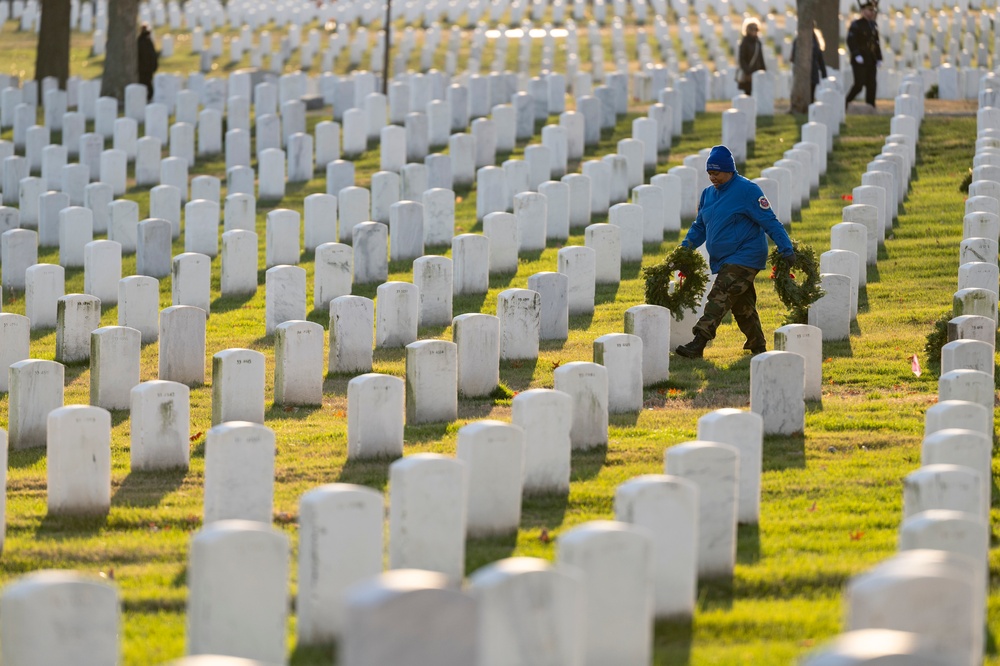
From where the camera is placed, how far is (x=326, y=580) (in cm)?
545

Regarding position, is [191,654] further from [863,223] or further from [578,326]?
[863,223]

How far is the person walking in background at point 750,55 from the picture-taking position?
70.7ft

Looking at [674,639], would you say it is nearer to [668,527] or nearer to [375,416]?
[668,527]

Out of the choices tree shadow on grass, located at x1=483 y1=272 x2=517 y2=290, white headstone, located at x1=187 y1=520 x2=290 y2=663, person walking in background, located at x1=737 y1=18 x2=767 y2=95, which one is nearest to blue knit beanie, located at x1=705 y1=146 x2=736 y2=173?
tree shadow on grass, located at x1=483 y1=272 x2=517 y2=290

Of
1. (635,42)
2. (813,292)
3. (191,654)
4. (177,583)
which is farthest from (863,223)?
(635,42)

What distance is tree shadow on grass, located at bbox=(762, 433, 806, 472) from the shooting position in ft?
26.6

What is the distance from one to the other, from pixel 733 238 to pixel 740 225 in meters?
0.11

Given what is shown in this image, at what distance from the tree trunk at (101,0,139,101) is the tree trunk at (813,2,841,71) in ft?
38.8

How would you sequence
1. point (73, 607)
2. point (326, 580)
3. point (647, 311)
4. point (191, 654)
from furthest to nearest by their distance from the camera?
1. point (647, 311)
2. point (326, 580)
3. point (191, 654)
4. point (73, 607)

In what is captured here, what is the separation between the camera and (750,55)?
21.8m

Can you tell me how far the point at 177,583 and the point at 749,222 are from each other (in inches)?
221

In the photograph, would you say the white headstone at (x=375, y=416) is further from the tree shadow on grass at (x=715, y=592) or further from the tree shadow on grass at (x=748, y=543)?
the tree shadow on grass at (x=715, y=592)

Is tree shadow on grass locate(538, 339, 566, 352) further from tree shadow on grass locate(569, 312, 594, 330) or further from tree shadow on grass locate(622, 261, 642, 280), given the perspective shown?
tree shadow on grass locate(622, 261, 642, 280)

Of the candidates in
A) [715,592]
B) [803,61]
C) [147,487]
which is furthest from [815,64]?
[715,592]
